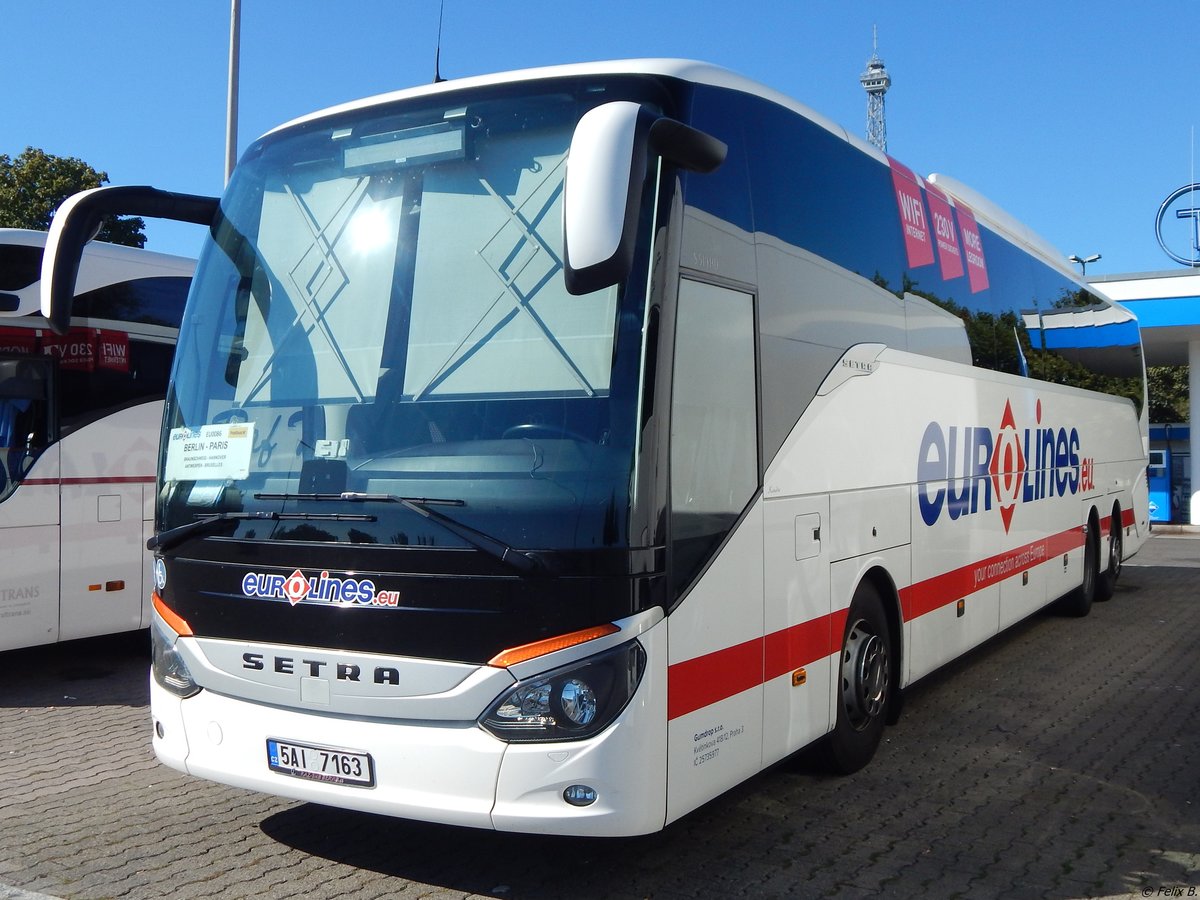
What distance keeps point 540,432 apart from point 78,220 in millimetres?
2649

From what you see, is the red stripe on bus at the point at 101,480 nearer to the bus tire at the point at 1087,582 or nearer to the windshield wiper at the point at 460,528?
the windshield wiper at the point at 460,528

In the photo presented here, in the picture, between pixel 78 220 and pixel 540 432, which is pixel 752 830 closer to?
pixel 540 432

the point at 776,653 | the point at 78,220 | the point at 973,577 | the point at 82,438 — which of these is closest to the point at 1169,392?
the point at 973,577

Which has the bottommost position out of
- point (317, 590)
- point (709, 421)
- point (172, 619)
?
point (172, 619)

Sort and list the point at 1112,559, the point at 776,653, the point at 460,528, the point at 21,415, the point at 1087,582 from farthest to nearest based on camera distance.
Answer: the point at 1112,559 → the point at 1087,582 → the point at 21,415 → the point at 776,653 → the point at 460,528

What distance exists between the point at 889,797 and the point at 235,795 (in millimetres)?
3458

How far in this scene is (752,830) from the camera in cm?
538

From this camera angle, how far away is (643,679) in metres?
4.12

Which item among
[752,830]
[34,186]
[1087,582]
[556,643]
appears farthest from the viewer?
[34,186]

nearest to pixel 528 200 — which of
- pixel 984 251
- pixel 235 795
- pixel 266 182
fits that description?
pixel 266 182

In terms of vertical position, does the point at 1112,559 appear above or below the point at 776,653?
below

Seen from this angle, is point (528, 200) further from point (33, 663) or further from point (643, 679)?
point (33, 663)

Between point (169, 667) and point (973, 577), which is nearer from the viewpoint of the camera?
point (169, 667)

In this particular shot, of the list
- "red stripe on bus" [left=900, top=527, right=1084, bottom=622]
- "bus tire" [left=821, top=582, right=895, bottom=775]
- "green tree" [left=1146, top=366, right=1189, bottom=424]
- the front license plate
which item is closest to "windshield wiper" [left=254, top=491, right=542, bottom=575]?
the front license plate
